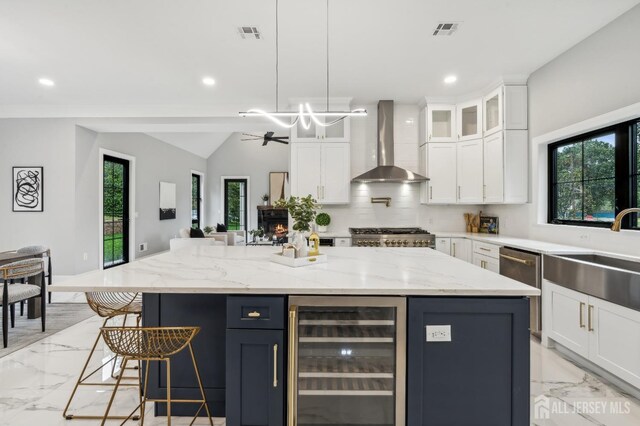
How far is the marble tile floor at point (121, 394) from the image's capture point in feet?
6.64

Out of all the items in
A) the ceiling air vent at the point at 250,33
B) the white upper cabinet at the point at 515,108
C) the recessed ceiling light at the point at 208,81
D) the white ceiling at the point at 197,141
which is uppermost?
the white ceiling at the point at 197,141

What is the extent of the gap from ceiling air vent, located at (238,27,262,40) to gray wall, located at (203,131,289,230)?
7.18 meters

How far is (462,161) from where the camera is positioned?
4680mm

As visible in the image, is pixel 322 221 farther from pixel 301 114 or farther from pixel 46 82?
pixel 46 82

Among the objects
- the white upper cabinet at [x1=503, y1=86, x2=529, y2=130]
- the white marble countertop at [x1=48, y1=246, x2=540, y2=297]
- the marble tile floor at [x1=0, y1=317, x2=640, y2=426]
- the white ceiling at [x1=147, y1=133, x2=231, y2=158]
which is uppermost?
the white ceiling at [x1=147, y1=133, x2=231, y2=158]

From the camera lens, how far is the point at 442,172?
187 inches

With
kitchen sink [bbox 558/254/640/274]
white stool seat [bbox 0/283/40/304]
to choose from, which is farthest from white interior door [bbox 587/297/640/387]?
white stool seat [bbox 0/283/40/304]

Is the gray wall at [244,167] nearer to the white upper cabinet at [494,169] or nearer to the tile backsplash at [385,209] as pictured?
the tile backsplash at [385,209]

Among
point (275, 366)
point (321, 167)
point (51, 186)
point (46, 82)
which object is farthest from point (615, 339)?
point (51, 186)

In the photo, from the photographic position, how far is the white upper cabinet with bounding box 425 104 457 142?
4.77 metres

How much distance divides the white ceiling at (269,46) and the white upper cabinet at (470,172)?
2.54 ft

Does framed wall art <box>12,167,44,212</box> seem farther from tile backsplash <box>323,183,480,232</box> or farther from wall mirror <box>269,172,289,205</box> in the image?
wall mirror <box>269,172,289,205</box>

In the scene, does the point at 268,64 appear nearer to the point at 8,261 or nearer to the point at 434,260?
the point at 434,260

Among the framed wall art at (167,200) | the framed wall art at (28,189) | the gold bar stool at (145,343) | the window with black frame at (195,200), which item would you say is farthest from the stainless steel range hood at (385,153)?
the window with black frame at (195,200)
